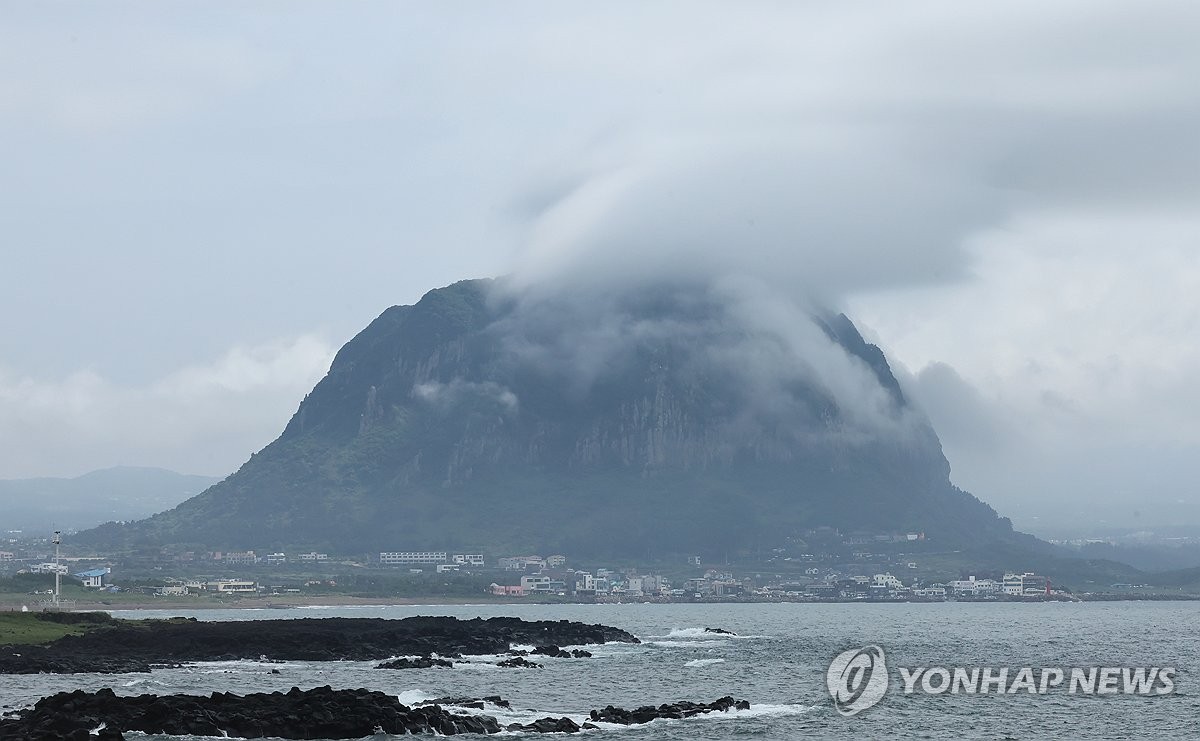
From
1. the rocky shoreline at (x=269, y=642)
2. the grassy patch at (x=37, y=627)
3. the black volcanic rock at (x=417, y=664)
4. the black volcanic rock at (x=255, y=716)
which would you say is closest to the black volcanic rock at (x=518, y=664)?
the black volcanic rock at (x=417, y=664)

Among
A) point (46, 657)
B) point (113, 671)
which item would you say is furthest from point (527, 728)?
point (46, 657)

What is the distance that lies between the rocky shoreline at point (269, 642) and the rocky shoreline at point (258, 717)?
1228 inches

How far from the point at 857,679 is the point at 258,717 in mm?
57743

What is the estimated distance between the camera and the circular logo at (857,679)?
97.8m

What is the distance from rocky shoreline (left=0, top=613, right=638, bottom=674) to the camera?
111 m

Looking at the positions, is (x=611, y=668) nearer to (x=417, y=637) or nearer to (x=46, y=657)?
(x=417, y=637)

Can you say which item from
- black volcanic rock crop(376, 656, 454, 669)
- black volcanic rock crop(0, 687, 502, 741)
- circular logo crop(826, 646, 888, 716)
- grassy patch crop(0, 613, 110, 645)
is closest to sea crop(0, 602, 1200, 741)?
circular logo crop(826, 646, 888, 716)

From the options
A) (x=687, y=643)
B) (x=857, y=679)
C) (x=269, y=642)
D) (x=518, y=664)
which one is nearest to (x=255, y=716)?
(x=518, y=664)

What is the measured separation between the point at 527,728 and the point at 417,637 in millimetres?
66478

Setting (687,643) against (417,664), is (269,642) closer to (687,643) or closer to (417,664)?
(417,664)

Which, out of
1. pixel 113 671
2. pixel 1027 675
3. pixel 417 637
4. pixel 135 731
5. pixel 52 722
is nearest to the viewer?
pixel 52 722

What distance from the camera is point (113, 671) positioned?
104 metres

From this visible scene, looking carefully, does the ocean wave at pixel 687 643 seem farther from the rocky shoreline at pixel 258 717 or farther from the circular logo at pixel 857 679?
the rocky shoreline at pixel 258 717

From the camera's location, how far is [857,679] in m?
118
